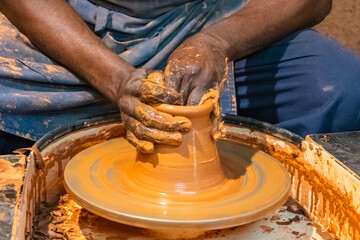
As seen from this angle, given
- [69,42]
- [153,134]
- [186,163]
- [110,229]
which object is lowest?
[110,229]

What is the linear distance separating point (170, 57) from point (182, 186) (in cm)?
44

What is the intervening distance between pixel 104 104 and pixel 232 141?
57 centimetres

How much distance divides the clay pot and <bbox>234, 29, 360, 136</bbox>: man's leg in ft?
2.52

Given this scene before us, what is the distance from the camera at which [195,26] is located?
1.97 metres

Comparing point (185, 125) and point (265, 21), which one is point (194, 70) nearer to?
point (185, 125)

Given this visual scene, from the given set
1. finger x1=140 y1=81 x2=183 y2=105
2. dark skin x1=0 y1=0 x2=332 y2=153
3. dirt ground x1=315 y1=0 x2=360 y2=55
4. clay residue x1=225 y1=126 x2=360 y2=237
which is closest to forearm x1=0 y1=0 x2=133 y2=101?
dark skin x1=0 y1=0 x2=332 y2=153

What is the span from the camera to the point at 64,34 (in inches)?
68.8

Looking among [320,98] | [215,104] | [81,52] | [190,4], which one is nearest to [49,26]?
[81,52]

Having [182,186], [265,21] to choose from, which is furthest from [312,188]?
[265,21]

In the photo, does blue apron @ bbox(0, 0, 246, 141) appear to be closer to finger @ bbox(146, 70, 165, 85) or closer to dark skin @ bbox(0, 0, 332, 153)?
dark skin @ bbox(0, 0, 332, 153)

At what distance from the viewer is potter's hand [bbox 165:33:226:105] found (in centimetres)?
137

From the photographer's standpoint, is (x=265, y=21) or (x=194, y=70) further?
(x=265, y=21)

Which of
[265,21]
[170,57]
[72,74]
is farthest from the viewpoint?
[265,21]

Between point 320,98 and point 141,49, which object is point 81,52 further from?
point 320,98
